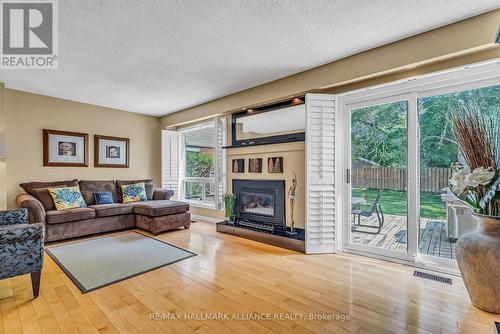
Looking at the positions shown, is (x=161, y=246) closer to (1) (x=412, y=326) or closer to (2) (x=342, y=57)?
(1) (x=412, y=326)

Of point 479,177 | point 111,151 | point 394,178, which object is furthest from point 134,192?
point 479,177

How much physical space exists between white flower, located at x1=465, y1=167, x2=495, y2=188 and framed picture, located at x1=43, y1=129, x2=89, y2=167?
583 cm

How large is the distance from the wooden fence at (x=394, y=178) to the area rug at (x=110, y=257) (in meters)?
2.43

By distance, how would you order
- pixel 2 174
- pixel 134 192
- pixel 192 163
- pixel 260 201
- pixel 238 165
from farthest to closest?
pixel 192 163 < pixel 134 192 < pixel 238 165 < pixel 260 201 < pixel 2 174

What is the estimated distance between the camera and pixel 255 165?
4.30 metres

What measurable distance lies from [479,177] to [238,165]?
3.34m

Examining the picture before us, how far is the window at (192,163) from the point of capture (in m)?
5.26

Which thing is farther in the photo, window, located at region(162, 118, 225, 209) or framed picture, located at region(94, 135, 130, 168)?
window, located at region(162, 118, 225, 209)

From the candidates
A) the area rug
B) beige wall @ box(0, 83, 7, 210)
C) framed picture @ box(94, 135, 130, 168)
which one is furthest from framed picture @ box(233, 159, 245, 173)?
beige wall @ box(0, 83, 7, 210)

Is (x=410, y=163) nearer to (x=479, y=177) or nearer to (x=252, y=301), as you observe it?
(x=479, y=177)

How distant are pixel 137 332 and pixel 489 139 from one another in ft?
10.1

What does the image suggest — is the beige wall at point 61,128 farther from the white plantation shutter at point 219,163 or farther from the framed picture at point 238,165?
the framed picture at point 238,165

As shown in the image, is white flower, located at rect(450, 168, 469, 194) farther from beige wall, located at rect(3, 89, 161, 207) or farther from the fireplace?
beige wall, located at rect(3, 89, 161, 207)

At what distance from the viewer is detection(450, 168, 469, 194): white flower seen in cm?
201
